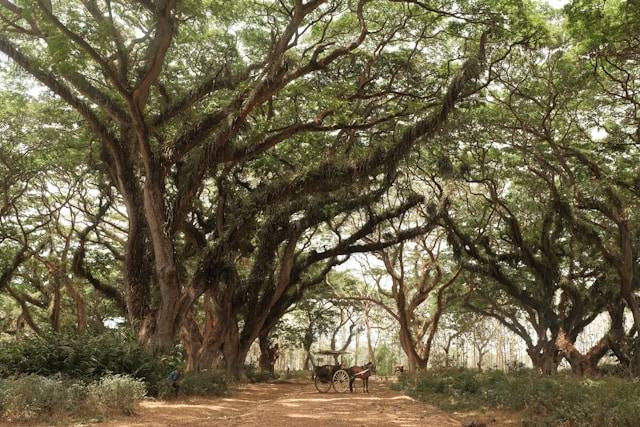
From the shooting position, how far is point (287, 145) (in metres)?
17.9

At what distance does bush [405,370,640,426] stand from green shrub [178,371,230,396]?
4.77 metres

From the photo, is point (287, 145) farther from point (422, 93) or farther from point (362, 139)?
point (422, 93)

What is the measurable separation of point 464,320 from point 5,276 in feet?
89.0

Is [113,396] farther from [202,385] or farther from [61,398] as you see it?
[202,385]

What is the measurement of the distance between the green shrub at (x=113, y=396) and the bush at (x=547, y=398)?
5.75 metres

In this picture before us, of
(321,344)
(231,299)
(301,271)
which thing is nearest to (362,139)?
(301,271)

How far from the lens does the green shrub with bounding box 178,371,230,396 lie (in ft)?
42.1

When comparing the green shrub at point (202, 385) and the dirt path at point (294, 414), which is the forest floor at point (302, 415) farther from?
the green shrub at point (202, 385)

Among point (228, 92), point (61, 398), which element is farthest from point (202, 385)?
point (228, 92)

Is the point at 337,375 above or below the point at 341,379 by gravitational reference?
above

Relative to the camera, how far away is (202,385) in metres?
13.6

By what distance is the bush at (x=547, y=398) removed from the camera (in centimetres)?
720

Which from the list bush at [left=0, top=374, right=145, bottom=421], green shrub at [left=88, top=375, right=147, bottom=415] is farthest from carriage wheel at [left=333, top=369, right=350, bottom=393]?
green shrub at [left=88, top=375, right=147, bottom=415]

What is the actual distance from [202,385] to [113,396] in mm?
4869
